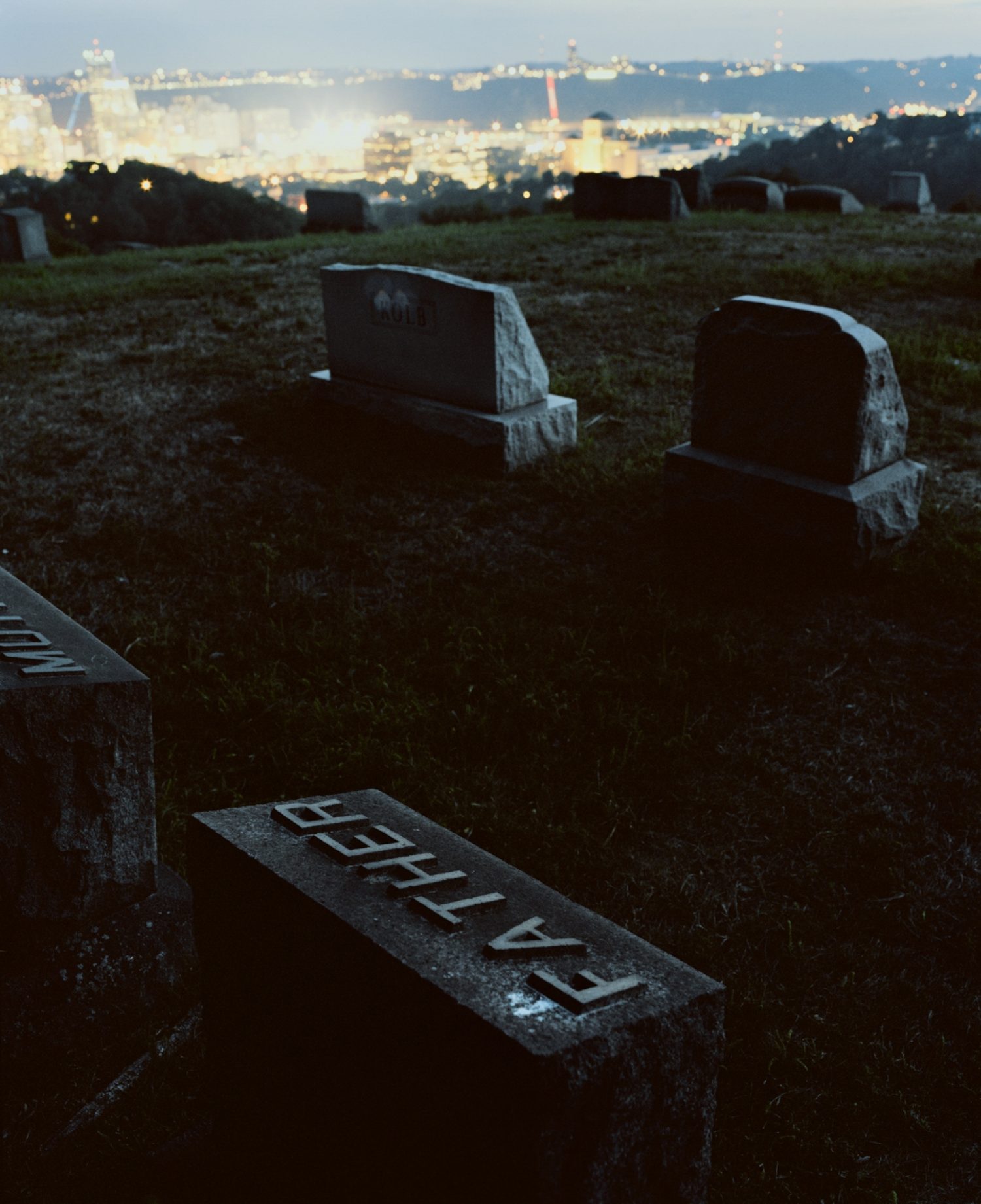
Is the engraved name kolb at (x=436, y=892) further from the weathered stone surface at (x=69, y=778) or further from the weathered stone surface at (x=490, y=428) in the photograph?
the weathered stone surface at (x=490, y=428)

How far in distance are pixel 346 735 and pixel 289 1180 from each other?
1858 mm

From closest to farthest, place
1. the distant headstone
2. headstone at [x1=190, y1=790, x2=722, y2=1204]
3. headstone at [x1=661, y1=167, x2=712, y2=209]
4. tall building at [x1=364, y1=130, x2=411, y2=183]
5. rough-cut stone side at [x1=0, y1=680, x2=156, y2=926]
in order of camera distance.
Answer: headstone at [x1=190, y1=790, x2=722, y2=1204] → rough-cut stone side at [x1=0, y1=680, x2=156, y2=926] → the distant headstone → headstone at [x1=661, y1=167, x2=712, y2=209] → tall building at [x1=364, y1=130, x2=411, y2=183]

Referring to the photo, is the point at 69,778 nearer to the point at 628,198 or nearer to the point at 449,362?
the point at 449,362

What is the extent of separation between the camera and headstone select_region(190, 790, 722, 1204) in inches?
47.8

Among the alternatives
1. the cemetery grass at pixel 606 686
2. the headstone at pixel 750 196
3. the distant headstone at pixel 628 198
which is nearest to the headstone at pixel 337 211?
the distant headstone at pixel 628 198

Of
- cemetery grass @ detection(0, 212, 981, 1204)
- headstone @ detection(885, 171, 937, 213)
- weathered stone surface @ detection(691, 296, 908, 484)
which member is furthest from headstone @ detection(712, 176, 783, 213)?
weathered stone surface @ detection(691, 296, 908, 484)

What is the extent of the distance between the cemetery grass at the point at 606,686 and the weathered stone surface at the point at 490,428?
15 cm

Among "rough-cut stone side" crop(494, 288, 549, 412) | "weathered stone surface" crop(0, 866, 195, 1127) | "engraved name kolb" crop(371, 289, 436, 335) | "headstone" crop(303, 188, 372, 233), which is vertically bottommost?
"weathered stone surface" crop(0, 866, 195, 1127)

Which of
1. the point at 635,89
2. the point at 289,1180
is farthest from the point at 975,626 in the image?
the point at 635,89

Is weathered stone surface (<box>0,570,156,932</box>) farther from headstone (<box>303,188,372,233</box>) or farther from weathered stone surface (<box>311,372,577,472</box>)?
headstone (<box>303,188,372,233</box>)

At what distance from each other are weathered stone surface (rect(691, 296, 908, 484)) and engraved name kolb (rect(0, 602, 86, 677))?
3261 mm

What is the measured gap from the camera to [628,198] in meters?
14.7

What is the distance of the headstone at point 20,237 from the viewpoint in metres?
12.8

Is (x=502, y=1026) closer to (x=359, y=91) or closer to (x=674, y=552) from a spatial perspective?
(x=674, y=552)
